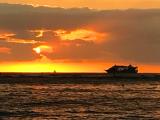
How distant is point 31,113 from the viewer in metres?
55.9

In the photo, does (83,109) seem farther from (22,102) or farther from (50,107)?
(22,102)

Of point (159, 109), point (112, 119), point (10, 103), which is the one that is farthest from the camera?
point (10, 103)

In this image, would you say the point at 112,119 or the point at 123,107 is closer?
the point at 112,119

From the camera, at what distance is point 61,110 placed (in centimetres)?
5916

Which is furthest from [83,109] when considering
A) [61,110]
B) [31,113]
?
[31,113]

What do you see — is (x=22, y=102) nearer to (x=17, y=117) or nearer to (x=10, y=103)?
(x=10, y=103)

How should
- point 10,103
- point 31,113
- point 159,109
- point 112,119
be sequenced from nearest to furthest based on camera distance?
point 112,119 < point 31,113 < point 159,109 < point 10,103

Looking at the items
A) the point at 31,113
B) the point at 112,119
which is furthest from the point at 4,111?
the point at 112,119

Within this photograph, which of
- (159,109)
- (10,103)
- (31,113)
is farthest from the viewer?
(10,103)

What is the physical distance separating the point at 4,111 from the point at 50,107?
6.68 metres

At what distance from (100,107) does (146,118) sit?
→ 1160 cm

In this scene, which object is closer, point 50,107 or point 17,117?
point 17,117

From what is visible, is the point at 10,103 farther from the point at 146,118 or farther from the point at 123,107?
the point at 146,118

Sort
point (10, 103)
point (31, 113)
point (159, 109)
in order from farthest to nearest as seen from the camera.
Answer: point (10, 103) → point (159, 109) → point (31, 113)
